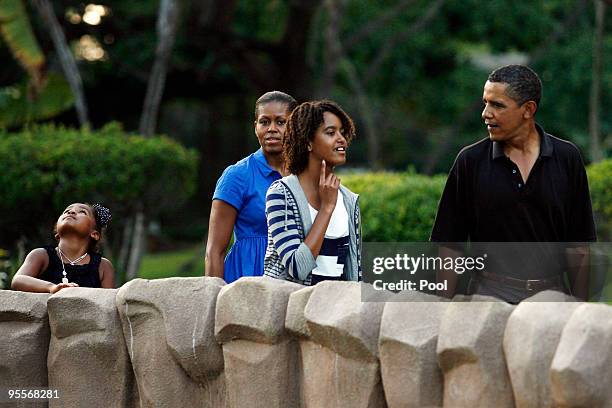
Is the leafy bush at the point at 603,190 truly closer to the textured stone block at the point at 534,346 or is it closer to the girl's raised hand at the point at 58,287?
the girl's raised hand at the point at 58,287

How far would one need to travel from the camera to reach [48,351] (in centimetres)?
517

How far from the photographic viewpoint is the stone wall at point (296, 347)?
3.84 metres

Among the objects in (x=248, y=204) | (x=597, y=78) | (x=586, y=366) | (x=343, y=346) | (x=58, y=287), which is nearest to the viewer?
(x=586, y=366)

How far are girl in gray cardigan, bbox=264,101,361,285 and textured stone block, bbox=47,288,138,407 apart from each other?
0.75 meters

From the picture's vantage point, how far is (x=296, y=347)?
182 inches

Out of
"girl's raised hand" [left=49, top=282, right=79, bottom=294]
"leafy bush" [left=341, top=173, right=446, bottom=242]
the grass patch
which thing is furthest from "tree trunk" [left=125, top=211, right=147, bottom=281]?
"girl's raised hand" [left=49, top=282, right=79, bottom=294]

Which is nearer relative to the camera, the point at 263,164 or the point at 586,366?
the point at 586,366

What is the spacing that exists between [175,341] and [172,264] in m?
10.8

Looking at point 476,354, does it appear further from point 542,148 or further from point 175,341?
point 175,341

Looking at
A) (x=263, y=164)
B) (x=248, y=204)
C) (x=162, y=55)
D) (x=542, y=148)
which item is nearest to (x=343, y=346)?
(x=542, y=148)

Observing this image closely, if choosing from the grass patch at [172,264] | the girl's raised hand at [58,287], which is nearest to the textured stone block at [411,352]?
the girl's raised hand at [58,287]

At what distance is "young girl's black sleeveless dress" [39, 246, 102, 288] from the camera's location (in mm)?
5539

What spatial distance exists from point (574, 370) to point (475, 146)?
125cm

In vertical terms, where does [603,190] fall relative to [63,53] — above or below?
below
